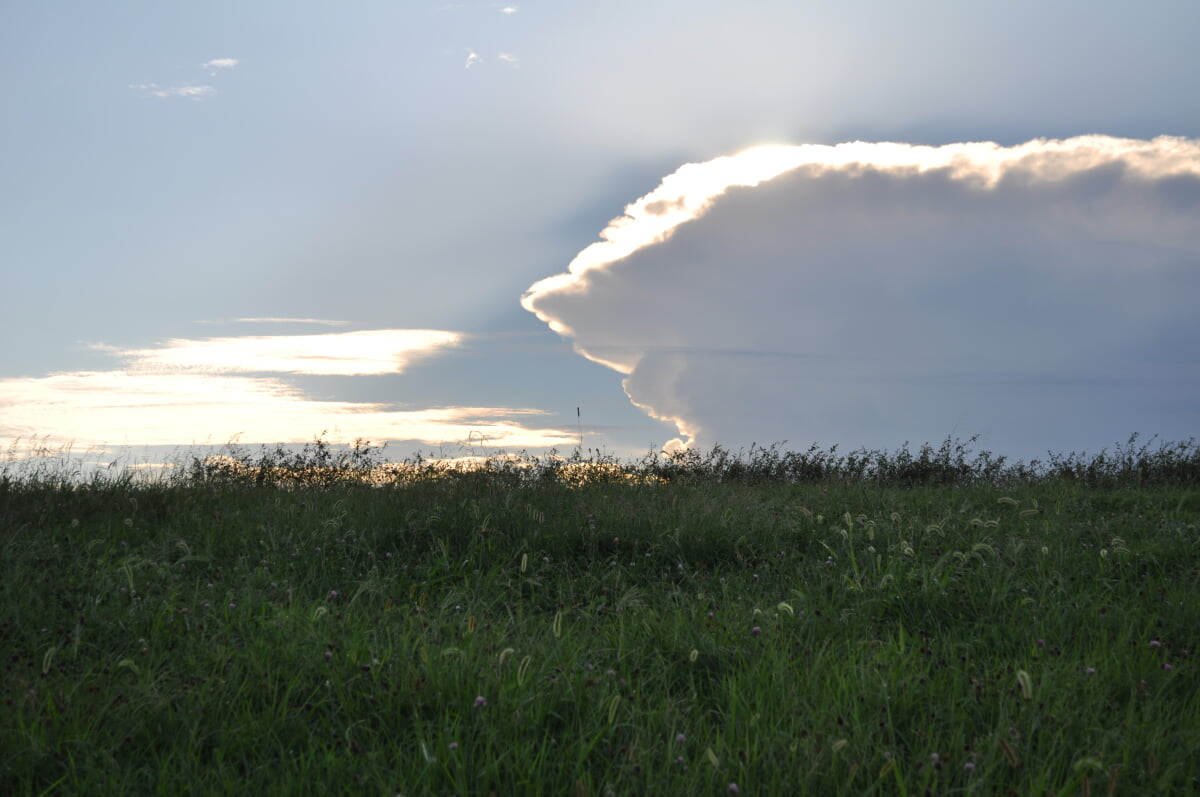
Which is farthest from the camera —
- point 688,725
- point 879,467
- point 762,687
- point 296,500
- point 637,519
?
point 879,467

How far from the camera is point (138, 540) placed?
279 inches

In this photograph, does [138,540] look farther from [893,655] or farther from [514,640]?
[893,655]

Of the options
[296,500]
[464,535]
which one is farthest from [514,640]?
[296,500]

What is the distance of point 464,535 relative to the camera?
22.5 feet

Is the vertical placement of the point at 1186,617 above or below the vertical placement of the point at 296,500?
below

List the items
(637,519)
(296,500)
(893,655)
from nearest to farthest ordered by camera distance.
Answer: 1. (893,655)
2. (637,519)
3. (296,500)

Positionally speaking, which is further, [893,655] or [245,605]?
[245,605]

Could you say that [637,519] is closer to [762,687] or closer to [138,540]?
[762,687]

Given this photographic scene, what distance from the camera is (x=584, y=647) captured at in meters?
4.46

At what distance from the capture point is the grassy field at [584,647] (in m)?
→ 3.26

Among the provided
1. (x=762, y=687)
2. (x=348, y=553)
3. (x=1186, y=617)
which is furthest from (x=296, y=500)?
(x=1186, y=617)

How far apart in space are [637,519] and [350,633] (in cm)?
310

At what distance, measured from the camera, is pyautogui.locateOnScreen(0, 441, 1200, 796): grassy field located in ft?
10.7

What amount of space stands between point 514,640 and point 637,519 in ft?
8.78
